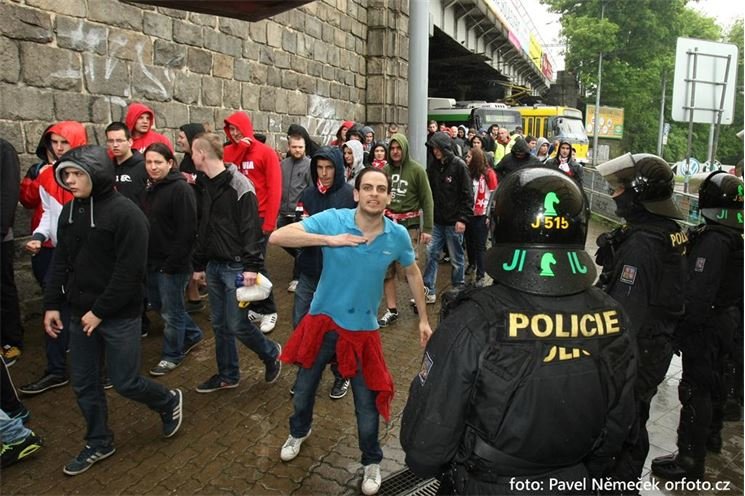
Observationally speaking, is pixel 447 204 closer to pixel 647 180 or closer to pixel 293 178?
pixel 293 178

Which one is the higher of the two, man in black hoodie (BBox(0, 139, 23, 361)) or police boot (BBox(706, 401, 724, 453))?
man in black hoodie (BBox(0, 139, 23, 361))

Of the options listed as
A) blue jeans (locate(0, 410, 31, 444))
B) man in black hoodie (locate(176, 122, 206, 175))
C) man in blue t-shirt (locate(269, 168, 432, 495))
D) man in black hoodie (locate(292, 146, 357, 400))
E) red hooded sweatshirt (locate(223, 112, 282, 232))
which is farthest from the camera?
red hooded sweatshirt (locate(223, 112, 282, 232))

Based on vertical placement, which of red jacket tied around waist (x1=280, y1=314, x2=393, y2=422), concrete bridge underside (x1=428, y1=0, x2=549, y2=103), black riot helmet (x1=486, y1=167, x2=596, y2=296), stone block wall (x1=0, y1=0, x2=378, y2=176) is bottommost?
red jacket tied around waist (x1=280, y1=314, x2=393, y2=422)

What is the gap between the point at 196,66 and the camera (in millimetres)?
7891

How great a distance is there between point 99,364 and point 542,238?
2778 millimetres

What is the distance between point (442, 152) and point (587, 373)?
17.2 ft

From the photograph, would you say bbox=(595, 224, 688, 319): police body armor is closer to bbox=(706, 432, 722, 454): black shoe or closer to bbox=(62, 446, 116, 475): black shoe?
bbox=(706, 432, 722, 454): black shoe

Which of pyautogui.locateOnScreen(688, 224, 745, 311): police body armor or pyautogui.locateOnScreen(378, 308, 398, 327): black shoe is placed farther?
pyautogui.locateOnScreen(378, 308, 398, 327): black shoe

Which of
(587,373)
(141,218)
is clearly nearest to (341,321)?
(141,218)

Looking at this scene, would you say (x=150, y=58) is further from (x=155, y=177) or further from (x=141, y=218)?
(x=141, y=218)

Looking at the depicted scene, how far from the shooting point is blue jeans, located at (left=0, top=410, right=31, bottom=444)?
3225 mm

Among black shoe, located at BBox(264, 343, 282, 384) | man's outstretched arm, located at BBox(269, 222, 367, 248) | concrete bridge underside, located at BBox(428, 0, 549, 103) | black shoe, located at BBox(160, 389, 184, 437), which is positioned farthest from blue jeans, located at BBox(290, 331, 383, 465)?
concrete bridge underside, located at BBox(428, 0, 549, 103)

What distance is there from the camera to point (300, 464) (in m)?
3.39

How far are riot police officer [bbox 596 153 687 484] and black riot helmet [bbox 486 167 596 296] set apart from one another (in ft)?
4.06
